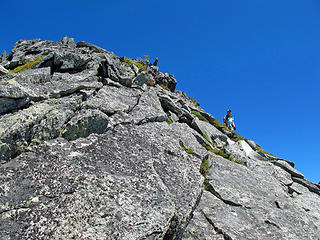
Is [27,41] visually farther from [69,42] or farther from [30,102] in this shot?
[30,102]

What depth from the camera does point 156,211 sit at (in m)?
8.12

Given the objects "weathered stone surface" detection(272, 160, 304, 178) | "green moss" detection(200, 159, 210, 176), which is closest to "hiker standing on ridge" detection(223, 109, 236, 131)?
"weathered stone surface" detection(272, 160, 304, 178)

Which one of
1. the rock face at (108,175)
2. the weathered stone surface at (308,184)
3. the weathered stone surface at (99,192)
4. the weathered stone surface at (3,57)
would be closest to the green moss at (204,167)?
the rock face at (108,175)

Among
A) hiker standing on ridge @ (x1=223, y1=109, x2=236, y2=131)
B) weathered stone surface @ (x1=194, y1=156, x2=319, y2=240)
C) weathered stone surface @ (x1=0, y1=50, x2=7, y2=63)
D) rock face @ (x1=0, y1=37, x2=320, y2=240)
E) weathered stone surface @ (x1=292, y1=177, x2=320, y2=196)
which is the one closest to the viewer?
rock face @ (x1=0, y1=37, x2=320, y2=240)

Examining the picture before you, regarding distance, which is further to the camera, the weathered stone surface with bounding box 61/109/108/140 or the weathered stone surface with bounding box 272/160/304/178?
the weathered stone surface with bounding box 272/160/304/178

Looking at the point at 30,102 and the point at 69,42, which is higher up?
the point at 69,42

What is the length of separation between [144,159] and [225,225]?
5.86m

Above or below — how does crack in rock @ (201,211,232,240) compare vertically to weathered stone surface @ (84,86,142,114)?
below

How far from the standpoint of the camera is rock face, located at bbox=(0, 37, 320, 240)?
23.5 feet

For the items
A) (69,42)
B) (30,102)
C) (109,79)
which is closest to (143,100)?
(109,79)

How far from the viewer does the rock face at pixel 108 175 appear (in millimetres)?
7172

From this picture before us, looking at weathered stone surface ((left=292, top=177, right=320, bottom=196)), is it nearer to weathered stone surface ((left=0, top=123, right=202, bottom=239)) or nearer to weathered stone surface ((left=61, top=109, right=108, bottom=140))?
weathered stone surface ((left=0, top=123, right=202, bottom=239))

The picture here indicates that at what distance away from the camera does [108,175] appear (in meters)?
8.91

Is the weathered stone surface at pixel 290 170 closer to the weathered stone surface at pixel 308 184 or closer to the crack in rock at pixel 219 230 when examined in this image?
the weathered stone surface at pixel 308 184
